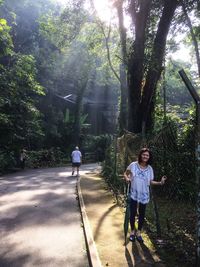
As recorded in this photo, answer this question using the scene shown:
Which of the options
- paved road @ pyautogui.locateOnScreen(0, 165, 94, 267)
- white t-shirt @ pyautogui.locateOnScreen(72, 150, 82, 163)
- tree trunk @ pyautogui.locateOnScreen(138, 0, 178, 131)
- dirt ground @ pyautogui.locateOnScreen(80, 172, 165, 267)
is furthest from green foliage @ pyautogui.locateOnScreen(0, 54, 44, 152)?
dirt ground @ pyautogui.locateOnScreen(80, 172, 165, 267)

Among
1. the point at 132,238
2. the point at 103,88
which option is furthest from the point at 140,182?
the point at 103,88

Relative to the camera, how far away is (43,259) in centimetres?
683

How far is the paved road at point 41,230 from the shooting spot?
689 centimetres

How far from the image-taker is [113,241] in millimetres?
7855

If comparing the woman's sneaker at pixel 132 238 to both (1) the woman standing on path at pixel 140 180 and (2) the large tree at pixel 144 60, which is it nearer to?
(1) the woman standing on path at pixel 140 180

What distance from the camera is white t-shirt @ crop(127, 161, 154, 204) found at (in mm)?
7547

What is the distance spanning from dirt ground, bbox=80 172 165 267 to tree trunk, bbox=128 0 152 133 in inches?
175

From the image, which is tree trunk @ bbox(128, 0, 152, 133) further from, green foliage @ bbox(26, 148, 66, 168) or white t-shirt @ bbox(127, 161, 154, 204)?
green foliage @ bbox(26, 148, 66, 168)

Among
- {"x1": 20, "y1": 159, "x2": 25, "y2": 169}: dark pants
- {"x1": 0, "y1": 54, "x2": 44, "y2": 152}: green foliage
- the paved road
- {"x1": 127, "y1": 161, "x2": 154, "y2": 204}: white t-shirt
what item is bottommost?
the paved road

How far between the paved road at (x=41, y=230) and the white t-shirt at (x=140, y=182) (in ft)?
4.72

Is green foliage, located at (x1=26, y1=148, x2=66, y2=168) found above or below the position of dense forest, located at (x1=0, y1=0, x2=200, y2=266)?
below

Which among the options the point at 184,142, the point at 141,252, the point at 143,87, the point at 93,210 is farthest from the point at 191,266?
the point at 143,87

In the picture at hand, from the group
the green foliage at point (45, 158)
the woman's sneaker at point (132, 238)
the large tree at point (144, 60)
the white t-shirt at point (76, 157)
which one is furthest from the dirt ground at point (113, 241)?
the green foliage at point (45, 158)

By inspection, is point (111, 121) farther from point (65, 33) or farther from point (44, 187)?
point (44, 187)
